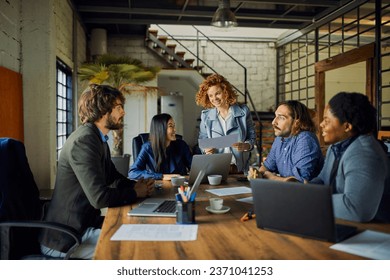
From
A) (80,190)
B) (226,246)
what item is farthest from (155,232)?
(80,190)

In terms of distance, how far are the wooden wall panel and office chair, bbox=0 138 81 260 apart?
161 centimetres

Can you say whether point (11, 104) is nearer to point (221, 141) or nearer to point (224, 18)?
point (221, 141)

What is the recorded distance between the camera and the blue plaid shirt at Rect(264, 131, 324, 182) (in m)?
2.16

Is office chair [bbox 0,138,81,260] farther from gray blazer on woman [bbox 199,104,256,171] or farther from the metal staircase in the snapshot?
the metal staircase

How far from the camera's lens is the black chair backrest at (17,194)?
5.23ft

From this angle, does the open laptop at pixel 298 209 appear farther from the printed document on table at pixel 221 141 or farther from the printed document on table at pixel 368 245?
the printed document on table at pixel 221 141

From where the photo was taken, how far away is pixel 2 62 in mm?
3281

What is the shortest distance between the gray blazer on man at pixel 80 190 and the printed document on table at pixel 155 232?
1.17ft

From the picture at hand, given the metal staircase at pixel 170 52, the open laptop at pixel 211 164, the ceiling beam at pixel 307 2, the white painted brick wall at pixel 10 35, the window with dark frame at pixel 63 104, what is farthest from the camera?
the metal staircase at pixel 170 52

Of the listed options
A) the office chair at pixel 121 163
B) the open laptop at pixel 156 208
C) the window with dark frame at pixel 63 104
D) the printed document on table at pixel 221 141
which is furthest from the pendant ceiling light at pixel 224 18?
the open laptop at pixel 156 208

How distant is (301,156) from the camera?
2195mm

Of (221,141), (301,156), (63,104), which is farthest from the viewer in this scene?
(63,104)

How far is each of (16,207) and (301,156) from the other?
1.52m

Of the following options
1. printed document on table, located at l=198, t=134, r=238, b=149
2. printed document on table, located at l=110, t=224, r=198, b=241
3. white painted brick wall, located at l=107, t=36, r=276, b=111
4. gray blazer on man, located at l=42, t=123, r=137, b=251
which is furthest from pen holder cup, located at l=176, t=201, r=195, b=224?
white painted brick wall, located at l=107, t=36, r=276, b=111
